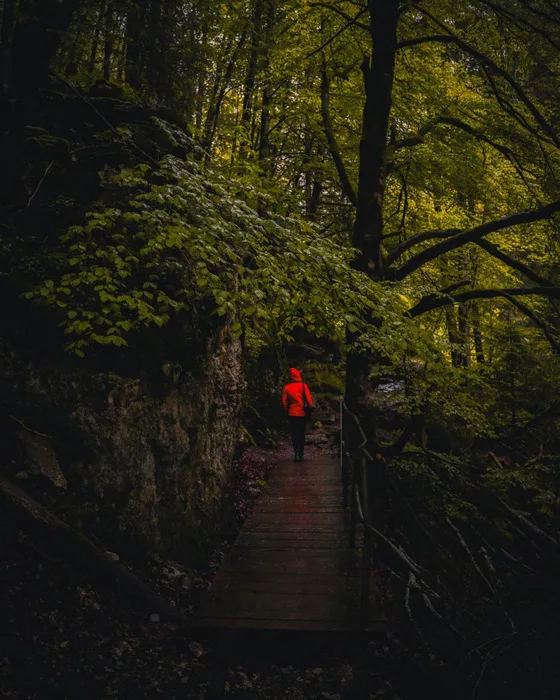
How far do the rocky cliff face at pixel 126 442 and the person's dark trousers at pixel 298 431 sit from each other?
138 inches

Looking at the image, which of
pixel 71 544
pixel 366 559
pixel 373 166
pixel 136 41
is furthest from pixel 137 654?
pixel 136 41

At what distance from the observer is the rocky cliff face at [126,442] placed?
16.6 ft

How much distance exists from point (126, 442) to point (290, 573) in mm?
2630

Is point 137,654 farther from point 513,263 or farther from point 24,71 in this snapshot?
point 513,263

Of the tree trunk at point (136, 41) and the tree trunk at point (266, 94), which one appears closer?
the tree trunk at point (136, 41)

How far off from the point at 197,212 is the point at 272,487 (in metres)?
6.05

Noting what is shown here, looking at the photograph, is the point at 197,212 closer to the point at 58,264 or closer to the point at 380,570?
the point at 58,264

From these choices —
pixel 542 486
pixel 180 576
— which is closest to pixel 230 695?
pixel 180 576

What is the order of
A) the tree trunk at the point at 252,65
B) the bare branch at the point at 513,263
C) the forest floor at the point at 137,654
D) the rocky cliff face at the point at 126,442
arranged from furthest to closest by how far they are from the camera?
the tree trunk at the point at 252,65, the bare branch at the point at 513,263, the rocky cliff face at the point at 126,442, the forest floor at the point at 137,654

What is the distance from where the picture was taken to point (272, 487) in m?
9.60

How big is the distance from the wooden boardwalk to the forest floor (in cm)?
22

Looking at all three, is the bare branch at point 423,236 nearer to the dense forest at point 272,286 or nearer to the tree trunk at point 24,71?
the dense forest at point 272,286

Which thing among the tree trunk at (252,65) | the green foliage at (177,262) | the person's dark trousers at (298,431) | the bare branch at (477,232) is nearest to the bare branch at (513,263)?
the bare branch at (477,232)

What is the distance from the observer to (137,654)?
4578mm
